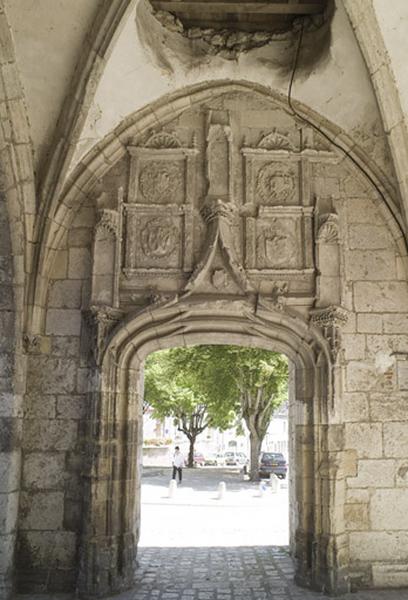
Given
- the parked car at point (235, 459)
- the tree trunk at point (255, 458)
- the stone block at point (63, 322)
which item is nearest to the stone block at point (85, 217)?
the stone block at point (63, 322)

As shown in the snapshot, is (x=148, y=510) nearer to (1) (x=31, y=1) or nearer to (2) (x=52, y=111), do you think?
(2) (x=52, y=111)

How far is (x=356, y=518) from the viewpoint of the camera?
17.4ft

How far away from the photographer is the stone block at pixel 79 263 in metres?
5.66

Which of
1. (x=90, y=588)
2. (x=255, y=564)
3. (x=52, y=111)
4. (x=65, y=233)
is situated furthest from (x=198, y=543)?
(x=52, y=111)

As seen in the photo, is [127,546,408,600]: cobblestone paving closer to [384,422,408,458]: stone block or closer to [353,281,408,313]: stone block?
[384,422,408,458]: stone block

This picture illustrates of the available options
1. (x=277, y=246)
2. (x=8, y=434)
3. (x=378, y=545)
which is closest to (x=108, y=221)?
(x=277, y=246)

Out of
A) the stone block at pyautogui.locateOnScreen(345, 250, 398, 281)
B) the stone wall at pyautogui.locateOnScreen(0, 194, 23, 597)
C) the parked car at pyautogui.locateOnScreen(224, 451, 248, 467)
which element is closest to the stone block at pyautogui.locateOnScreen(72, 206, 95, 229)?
the stone wall at pyautogui.locateOnScreen(0, 194, 23, 597)

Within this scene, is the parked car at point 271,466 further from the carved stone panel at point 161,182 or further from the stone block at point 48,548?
the carved stone panel at point 161,182

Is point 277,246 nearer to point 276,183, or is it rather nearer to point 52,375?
point 276,183

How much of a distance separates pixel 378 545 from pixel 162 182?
3.97 m

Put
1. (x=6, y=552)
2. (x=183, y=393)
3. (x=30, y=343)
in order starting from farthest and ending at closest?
1. (x=183, y=393)
2. (x=30, y=343)
3. (x=6, y=552)

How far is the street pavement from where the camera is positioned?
16.6 ft

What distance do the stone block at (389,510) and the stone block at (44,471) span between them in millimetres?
2836

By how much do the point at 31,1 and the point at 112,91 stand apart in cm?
105
